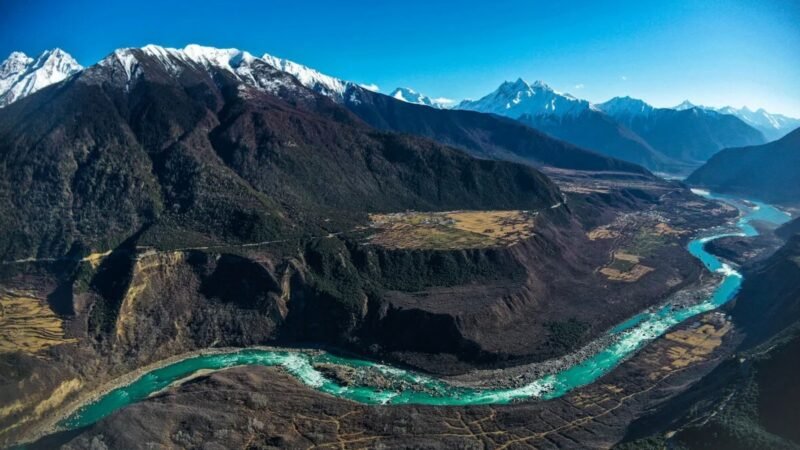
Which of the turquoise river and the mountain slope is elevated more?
the mountain slope

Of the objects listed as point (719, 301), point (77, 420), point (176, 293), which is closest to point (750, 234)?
point (719, 301)

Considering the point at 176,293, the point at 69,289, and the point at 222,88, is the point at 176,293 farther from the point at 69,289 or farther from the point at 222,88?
the point at 222,88

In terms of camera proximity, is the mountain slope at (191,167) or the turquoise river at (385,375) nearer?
the turquoise river at (385,375)

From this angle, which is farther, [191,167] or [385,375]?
[191,167]

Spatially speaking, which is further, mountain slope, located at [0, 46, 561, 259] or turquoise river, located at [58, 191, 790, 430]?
mountain slope, located at [0, 46, 561, 259]

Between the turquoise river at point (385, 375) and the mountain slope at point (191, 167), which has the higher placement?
the mountain slope at point (191, 167)

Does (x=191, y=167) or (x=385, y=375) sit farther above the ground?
(x=191, y=167)

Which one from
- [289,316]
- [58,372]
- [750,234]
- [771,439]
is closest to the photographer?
[771,439]

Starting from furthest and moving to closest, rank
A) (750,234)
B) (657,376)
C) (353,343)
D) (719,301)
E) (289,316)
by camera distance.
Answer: (750,234), (719,301), (289,316), (353,343), (657,376)
